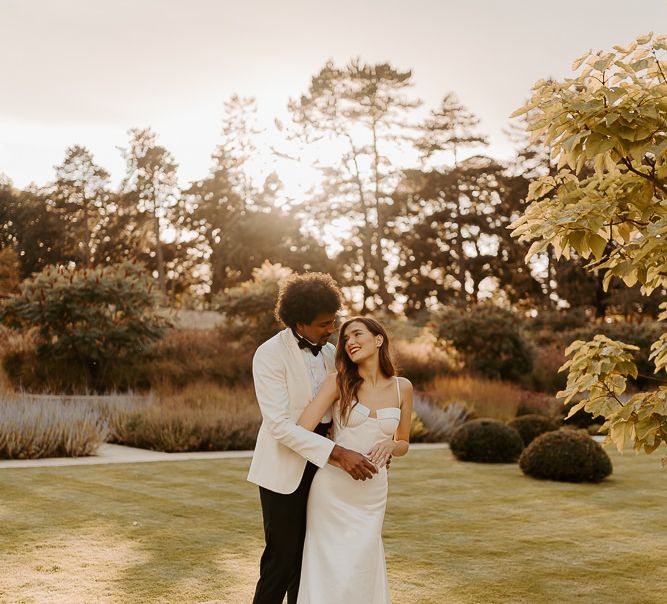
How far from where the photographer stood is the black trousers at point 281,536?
4.11 metres

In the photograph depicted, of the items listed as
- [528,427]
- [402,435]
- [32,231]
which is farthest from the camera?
[32,231]

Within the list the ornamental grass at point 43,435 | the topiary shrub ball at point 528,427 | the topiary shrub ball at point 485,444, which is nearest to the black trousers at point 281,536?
the ornamental grass at point 43,435

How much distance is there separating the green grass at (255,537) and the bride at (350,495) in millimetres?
1524

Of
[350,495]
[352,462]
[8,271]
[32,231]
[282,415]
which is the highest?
[32,231]

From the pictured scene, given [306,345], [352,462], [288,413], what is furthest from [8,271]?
[352,462]

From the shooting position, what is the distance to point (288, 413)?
4.06 metres

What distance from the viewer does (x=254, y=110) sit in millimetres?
50438

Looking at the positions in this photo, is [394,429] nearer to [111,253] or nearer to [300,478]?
[300,478]

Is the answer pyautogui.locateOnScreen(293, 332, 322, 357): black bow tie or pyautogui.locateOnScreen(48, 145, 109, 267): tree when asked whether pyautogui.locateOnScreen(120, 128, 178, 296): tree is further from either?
pyautogui.locateOnScreen(293, 332, 322, 357): black bow tie

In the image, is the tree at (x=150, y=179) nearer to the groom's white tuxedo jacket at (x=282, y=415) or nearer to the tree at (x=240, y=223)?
the tree at (x=240, y=223)

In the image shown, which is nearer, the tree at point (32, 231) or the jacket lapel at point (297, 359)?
the jacket lapel at point (297, 359)

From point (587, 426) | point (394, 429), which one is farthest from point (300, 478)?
point (587, 426)

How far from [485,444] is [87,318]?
8.55 meters

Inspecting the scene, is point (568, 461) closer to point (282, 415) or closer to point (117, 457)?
point (117, 457)
